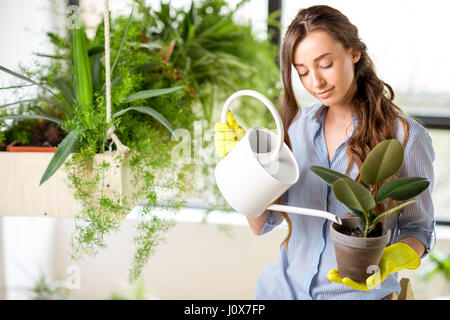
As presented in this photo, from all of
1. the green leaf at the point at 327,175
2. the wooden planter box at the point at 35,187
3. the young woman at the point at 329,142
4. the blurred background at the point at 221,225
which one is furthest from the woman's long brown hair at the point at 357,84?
the blurred background at the point at 221,225

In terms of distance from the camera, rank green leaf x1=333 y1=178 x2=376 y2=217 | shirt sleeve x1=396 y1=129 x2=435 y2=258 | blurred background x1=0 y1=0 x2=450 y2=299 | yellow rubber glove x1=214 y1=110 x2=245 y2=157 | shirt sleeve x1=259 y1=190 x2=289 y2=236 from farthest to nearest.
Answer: blurred background x1=0 y1=0 x2=450 y2=299, shirt sleeve x1=259 y1=190 x2=289 y2=236, shirt sleeve x1=396 y1=129 x2=435 y2=258, yellow rubber glove x1=214 y1=110 x2=245 y2=157, green leaf x1=333 y1=178 x2=376 y2=217

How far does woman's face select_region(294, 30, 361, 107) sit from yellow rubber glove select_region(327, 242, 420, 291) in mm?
294

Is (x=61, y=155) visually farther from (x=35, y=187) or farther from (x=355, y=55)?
(x=355, y=55)

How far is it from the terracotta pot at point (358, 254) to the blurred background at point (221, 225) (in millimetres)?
747

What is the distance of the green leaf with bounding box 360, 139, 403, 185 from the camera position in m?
0.63

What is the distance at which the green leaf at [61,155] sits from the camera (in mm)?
835

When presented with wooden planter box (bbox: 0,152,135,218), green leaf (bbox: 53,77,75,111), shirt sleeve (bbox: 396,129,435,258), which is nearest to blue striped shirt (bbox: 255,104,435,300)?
shirt sleeve (bbox: 396,129,435,258)

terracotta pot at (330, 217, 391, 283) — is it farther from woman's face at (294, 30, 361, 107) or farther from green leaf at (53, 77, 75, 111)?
green leaf at (53, 77, 75, 111)

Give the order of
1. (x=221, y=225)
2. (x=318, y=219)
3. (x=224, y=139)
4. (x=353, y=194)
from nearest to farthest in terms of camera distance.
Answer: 1. (x=353, y=194)
2. (x=224, y=139)
3. (x=318, y=219)
4. (x=221, y=225)

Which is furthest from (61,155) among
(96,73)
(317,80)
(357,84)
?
(357,84)

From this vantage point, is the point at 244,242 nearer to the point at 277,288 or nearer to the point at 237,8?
the point at 277,288

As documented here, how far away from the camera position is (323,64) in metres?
0.77

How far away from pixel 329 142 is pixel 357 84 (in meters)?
0.14
